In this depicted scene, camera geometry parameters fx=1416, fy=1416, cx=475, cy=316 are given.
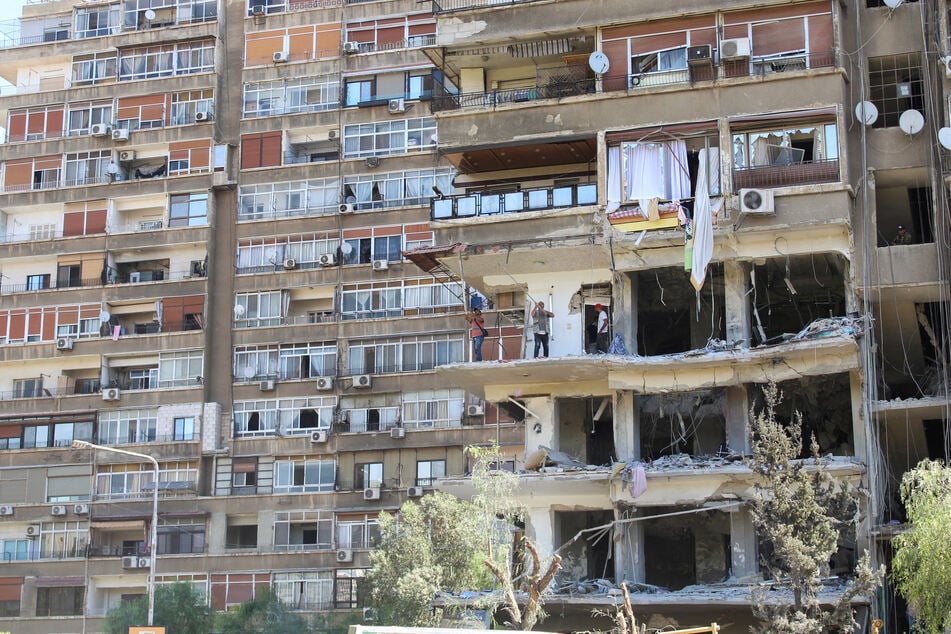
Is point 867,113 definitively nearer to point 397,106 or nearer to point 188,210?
point 397,106

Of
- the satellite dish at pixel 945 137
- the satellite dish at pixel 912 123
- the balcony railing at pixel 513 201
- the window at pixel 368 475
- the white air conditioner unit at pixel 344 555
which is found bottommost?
the white air conditioner unit at pixel 344 555

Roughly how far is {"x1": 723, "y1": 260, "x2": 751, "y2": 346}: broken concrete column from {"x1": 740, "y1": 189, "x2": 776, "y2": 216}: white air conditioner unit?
173cm

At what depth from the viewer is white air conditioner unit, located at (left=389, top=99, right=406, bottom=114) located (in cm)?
5912

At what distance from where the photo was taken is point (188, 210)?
62.0m

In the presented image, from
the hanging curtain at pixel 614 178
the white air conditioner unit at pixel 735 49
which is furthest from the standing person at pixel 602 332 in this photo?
the white air conditioner unit at pixel 735 49

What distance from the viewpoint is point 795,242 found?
36875 millimetres

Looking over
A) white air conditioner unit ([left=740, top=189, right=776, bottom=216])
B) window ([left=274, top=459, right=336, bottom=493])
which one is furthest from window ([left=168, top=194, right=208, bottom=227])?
white air conditioner unit ([left=740, top=189, right=776, bottom=216])

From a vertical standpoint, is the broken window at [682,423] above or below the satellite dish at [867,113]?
below

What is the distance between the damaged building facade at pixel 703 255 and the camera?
1439 inches

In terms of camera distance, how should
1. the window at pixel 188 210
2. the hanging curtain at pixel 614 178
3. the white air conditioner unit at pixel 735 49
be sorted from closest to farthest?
the white air conditioner unit at pixel 735 49 → the hanging curtain at pixel 614 178 → the window at pixel 188 210

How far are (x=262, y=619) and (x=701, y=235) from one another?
2222cm

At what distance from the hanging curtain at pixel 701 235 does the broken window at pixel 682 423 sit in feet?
16.4

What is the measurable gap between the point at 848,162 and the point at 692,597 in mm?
12245

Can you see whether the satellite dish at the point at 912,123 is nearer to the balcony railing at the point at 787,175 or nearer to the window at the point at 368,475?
the balcony railing at the point at 787,175
